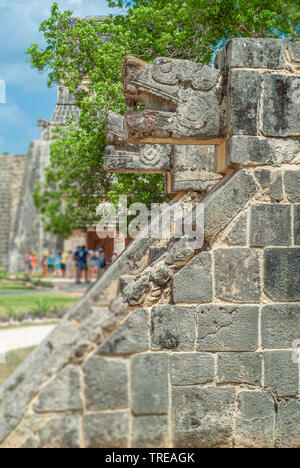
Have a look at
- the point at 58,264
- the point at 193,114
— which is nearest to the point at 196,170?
the point at 193,114

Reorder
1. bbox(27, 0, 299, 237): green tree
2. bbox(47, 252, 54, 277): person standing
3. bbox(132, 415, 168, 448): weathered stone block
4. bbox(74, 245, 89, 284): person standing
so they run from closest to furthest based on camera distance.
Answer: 1. bbox(132, 415, 168, 448): weathered stone block
2. bbox(27, 0, 299, 237): green tree
3. bbox(74, 245, 89, 284): person standing
4. bbox(47, 252, 54, 277): person standing

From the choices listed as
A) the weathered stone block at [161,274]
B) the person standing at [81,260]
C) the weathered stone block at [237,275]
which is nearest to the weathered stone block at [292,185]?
the weathered stone block at [237,275]

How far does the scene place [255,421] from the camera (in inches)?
128

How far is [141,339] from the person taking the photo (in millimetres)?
3156

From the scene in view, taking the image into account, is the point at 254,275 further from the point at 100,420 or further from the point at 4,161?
the point at 4,161

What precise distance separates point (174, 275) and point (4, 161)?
31.9 meters

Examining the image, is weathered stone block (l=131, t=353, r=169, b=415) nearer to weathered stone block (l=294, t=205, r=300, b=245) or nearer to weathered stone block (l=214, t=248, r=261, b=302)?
weathered stone block (l=214, t=248, r=261, b=302)

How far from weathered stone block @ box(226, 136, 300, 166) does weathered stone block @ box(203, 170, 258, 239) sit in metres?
0.10

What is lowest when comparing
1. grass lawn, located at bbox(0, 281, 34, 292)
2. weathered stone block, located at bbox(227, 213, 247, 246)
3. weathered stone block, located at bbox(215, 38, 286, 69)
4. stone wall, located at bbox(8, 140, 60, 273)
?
grass lawn, located at bbox(0, 281, 34, 292)

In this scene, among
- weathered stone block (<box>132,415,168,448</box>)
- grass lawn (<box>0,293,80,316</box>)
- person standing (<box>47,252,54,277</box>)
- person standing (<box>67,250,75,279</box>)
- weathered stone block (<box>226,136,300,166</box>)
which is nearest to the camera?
weathered stone block (<box>132,415,168,448</box>)

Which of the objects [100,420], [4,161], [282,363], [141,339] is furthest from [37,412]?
[4,161]

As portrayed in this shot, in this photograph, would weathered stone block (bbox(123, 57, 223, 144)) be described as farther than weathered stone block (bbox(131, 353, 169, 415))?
Yes

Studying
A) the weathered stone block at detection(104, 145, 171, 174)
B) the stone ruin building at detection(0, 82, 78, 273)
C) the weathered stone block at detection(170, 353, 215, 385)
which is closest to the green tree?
the weathered stone block at detection(104, 145, 171, 174)

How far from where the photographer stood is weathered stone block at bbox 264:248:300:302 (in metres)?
3.36
